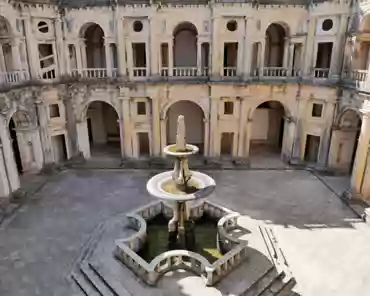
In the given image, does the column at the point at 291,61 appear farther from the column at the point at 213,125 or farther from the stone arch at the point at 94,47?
the stone arch at the point at 94,47

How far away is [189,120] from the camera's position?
30812 millimetres

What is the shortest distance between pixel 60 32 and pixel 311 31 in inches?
730

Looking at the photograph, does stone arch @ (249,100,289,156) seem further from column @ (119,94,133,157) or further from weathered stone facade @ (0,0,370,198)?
column @ (119,94,133,157)

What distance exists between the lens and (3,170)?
19875mm

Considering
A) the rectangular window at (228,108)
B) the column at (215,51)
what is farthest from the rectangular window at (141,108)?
the rectangular window at (228,108)

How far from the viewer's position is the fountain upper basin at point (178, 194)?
14.1m

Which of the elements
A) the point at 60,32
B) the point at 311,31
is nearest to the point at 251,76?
the point at 311,31

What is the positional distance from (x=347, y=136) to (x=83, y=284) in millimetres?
20592

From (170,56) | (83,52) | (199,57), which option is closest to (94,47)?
(83,52)

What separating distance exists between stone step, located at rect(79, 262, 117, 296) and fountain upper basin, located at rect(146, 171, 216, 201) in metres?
4.24

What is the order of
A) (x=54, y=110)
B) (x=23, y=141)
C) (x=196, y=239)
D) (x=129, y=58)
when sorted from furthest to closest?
(x=54, y=110)
(x=129, y=58)
(x=23, y=141)
(x=196, y=239)

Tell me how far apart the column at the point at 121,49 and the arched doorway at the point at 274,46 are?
486 inches

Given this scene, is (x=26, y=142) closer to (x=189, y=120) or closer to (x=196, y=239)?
(x=189, y=120)

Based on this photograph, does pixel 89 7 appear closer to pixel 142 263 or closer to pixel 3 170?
pixel 3 170
